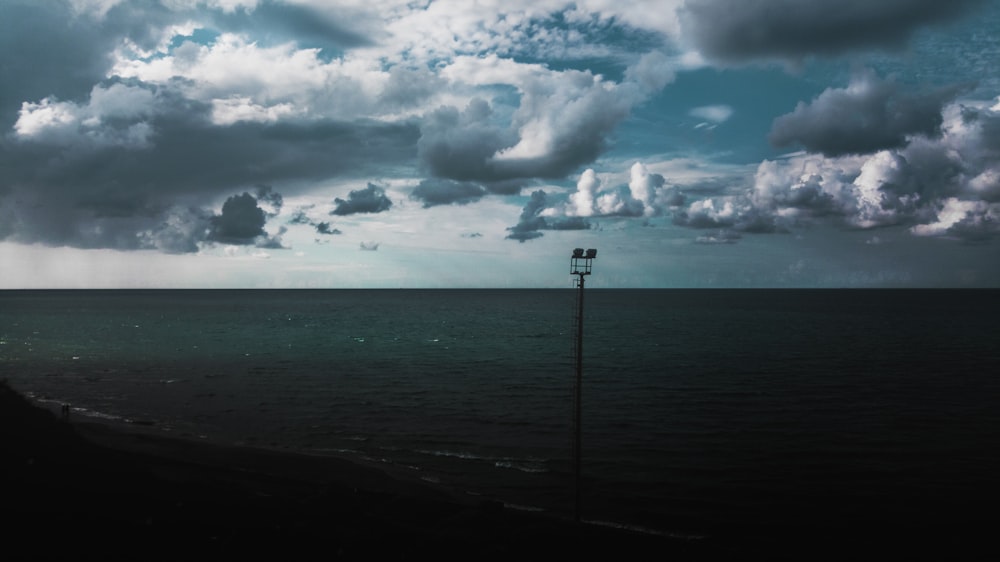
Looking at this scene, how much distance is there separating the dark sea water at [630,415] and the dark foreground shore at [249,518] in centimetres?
380

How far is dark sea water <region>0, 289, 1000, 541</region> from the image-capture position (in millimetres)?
31359

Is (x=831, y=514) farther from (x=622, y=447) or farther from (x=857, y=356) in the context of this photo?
(x=857, y=356)

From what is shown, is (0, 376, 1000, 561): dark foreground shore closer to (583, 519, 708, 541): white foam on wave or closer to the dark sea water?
(583, 519, 708, 541): white foam on wave

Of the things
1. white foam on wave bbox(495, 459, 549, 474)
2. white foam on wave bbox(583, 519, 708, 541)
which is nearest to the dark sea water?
white foam on wave bbox(495, 459, 549, 474)

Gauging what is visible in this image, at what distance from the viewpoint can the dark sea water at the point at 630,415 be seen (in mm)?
31359

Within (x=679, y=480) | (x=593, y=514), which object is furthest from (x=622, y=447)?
(x=593, y=514)

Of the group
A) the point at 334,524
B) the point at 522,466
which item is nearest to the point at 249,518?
the point at 334,524

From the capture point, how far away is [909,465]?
36.2m

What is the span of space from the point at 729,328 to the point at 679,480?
109 metres

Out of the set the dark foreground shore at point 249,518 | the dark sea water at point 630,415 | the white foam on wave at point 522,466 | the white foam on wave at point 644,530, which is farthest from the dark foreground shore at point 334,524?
the white foam on wave at point 522,466

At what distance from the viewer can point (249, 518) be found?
25.5 metres

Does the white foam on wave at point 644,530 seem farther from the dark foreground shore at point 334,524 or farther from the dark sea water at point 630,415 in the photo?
the dark sea water at point 630,415

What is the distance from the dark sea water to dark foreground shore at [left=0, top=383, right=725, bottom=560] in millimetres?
3798

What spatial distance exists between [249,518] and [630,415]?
105 ft
